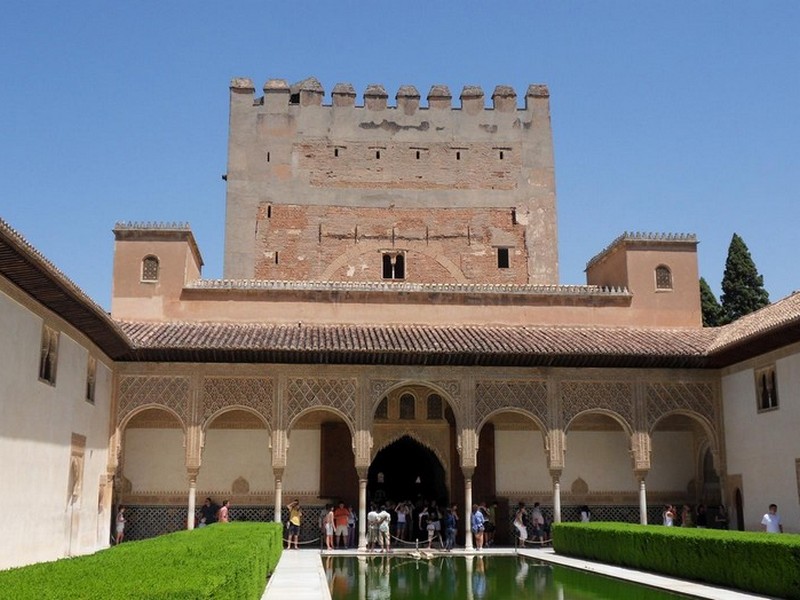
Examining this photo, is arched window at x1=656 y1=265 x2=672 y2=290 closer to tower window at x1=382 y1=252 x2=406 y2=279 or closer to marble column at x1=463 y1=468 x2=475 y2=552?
marble column at x1=463 y1=468 x2=475 y2=552

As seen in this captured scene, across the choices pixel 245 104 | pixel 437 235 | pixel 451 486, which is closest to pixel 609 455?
pixel 451 486

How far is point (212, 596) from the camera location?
577 centimetres

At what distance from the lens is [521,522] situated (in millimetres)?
19406

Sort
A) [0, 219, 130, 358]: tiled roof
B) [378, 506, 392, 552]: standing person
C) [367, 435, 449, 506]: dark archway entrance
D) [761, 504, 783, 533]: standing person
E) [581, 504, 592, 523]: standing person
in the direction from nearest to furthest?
1. [0, 219, 130, 358]: tiled roof
2. [761, 504, 783, 533]: standing person
3. [378, 506, 392, 552]: standing person
4. [581, 504, 592, 523]: standing person
5. [367, 435, 449, 506]: dark archway entrance

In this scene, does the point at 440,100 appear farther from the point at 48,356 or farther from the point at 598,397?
the point at 48,356

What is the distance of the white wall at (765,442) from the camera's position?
1631 centimetres

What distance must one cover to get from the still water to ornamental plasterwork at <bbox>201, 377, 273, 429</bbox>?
133 inches

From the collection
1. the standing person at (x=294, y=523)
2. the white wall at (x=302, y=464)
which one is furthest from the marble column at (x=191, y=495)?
the white wall at (x=302, y=464)

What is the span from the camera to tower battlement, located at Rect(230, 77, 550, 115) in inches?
1158

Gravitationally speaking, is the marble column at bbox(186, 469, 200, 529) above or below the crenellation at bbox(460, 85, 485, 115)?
below

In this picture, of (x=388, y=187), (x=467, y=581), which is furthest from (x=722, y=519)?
(x=388, y=187)

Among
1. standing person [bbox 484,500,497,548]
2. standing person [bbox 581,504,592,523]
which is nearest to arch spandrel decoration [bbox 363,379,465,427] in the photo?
standing person [bbox 484,500,497,548]

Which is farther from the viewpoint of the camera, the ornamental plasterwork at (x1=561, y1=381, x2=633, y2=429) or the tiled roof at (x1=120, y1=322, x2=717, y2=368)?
the ornamental plasterwork at (x1=561, y1=381, x2=633, y2=429)

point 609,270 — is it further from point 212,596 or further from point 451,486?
point 212,596
